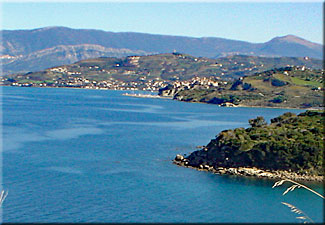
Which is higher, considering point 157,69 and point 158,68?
point 158,68

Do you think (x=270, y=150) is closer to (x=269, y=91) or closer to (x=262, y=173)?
(x=262, y=173)

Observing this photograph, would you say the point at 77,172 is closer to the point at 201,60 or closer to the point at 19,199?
the point at 19,199

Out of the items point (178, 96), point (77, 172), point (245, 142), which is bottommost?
point (178, 96)

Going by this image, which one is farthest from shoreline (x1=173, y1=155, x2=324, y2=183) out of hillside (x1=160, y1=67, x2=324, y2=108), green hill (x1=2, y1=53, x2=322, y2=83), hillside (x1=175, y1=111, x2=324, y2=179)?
green hill (x1=2, y1=53, x2=322, y2=83)

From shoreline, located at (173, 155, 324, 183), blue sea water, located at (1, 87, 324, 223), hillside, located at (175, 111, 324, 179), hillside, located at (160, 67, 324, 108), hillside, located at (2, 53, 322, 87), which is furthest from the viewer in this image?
hillside, located at (2, 53, 322, 87)

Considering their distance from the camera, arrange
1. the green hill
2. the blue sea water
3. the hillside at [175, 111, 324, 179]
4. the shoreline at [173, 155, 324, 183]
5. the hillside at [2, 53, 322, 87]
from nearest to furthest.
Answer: the blue sea water → the shoreline at [173, 155, 324, 183] → the hillside at [175, 111, 324, 179] → the hillside at [2, 53, 322, 87] → the green hill

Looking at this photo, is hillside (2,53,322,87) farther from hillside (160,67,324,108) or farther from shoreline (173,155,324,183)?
shoreline (173,155,324,183)

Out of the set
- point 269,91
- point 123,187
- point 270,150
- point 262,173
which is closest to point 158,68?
point 269,91

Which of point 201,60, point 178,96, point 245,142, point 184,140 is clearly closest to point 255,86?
point 178,96
